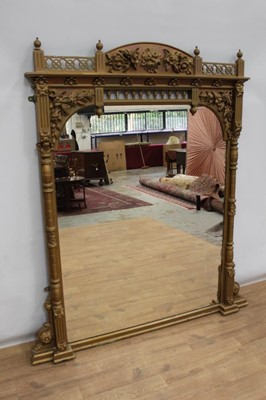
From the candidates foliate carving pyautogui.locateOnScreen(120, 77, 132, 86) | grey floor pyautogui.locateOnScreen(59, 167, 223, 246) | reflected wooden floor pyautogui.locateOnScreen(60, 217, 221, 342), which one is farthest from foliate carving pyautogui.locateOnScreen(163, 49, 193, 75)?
reflected wooden floor pyautogui.locateOnScreen(60, 217, 221, 342)

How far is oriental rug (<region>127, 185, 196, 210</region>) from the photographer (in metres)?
3.29

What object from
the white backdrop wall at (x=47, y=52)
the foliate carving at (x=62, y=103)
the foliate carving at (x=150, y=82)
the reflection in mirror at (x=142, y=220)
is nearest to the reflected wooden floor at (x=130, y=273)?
the reflection in mirror at (x=142, y=220)

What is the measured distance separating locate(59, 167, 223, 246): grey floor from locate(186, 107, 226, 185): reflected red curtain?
1.10 ft

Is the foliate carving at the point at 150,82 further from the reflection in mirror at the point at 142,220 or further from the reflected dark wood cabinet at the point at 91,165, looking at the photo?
the reflected dark wood cabinet at the point at 91,165

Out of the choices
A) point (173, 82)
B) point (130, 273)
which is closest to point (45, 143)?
point (173, 82)

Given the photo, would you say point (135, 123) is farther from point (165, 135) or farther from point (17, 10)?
point (17, 10)

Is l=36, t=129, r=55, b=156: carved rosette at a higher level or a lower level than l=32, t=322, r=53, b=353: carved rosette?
higher

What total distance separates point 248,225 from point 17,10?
6.56ft

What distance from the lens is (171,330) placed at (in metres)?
2.34

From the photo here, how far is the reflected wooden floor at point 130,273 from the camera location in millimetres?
2461

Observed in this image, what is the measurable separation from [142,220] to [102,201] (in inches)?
24.4

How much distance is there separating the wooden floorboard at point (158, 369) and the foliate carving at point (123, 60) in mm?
1565

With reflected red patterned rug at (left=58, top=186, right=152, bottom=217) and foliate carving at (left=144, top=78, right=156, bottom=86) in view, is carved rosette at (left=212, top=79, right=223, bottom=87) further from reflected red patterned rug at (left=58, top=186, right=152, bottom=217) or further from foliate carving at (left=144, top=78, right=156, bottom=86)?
reflected red patterned rug at (left=58, top=186, right=152, bottom=217)

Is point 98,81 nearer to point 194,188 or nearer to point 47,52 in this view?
point 47,52
